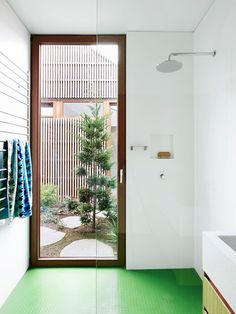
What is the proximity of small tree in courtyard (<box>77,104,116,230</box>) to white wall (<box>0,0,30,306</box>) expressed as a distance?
26.2 inches

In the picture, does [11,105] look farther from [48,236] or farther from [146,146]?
[48,236]

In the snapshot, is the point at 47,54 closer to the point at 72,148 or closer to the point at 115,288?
the point at 72,148

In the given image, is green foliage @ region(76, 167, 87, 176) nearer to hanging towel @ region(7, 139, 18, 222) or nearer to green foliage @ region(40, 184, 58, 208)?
green foliage @ region(40, 184, 58, 208)

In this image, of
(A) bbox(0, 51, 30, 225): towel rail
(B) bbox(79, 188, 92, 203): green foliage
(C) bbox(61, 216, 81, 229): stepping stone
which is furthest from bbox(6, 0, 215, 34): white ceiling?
(C) bbox(61, 216, 81, 229): stepping stone

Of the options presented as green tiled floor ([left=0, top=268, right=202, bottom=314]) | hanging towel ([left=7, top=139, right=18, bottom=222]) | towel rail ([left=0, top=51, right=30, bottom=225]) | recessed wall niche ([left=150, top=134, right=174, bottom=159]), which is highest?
towel rail ([left=0, top=51, right=30, bottom=225])

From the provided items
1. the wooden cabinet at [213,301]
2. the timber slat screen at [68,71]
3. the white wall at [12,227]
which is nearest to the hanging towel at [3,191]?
the white wall at [12,227]

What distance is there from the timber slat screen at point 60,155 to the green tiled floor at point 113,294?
0.91 meters

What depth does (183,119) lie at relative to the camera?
99.0 inches

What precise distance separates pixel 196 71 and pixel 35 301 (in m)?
2.37

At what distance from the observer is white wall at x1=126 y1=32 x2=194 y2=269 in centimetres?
250

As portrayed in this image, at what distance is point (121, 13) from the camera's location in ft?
8.29

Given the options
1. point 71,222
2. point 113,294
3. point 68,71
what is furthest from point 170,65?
point 113,294

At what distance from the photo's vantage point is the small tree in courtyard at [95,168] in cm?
271

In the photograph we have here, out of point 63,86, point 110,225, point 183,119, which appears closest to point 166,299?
point 110,225
